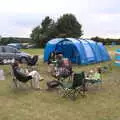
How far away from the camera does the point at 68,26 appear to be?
6506 cm

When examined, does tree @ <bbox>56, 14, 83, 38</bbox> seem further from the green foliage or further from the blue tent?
the blue tent

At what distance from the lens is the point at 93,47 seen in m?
26.4

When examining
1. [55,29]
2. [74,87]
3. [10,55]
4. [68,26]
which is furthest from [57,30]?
[74,87]

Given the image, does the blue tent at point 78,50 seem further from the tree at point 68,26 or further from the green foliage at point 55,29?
the tree at point 68,26

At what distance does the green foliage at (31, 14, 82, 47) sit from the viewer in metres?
62.1

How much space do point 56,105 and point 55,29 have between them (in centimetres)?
5418

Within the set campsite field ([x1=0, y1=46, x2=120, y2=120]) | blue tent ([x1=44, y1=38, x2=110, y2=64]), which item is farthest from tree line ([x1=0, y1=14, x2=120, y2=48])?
campsite field ([x1=0, y1=46, x2=120, y2=120])

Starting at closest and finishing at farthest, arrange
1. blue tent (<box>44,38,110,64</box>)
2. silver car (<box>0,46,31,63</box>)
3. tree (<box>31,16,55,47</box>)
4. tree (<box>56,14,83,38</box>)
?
1. blue tent (<box>44,38,110,64</box>)
2. silver car (<box>0,46,31,63</box>)
3. tree (<box>31,16,55,47</box>)
4. tree (<box>56,14,83,38</box>)

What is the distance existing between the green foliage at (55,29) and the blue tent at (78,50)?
34.3 metres

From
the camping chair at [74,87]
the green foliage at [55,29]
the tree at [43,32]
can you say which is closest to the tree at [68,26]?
the green foliage at [55,29]

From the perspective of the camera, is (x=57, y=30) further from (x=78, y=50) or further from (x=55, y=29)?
(x=78, y=50)

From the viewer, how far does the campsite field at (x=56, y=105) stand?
29.2ft

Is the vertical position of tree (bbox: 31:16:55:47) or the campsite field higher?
the campsite field

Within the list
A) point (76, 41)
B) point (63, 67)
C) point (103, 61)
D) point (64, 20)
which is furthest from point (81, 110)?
point (64, 20)
